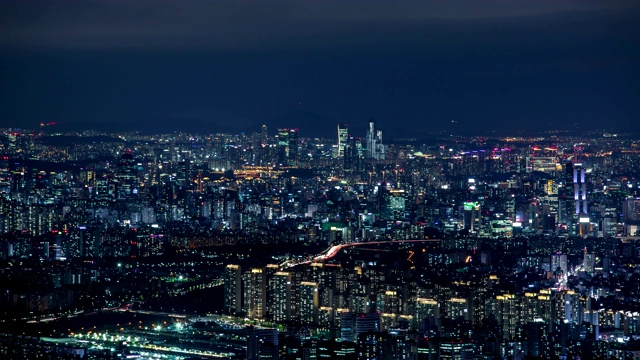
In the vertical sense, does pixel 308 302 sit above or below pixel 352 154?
below

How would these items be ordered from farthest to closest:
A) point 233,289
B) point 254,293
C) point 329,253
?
point 329,253 → point 233,289 → point 254,293

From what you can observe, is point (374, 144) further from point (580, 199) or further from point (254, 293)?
point (254, 293)

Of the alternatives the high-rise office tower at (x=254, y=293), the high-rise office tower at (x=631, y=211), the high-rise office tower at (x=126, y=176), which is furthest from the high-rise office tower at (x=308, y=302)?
the high-rise office tower at (x=126, y=176)

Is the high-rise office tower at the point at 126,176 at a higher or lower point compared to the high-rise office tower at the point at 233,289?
higher

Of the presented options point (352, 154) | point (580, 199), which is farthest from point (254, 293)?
point (352, 154)

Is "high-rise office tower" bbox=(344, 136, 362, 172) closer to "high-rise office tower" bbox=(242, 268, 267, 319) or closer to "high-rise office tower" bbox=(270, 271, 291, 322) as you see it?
"high-rise office tower" bbox=(242, 268, 267, 319)

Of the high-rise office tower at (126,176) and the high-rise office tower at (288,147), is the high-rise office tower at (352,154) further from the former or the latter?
the high-rise office tower at (126,176)

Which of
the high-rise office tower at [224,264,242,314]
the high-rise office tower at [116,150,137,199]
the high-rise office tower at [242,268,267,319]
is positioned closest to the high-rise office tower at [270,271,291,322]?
the high-rise office tower at [242,268,267,319]

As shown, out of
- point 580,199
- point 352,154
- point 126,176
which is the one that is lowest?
point 580,199

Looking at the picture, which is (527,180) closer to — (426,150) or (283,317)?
(426,150)
